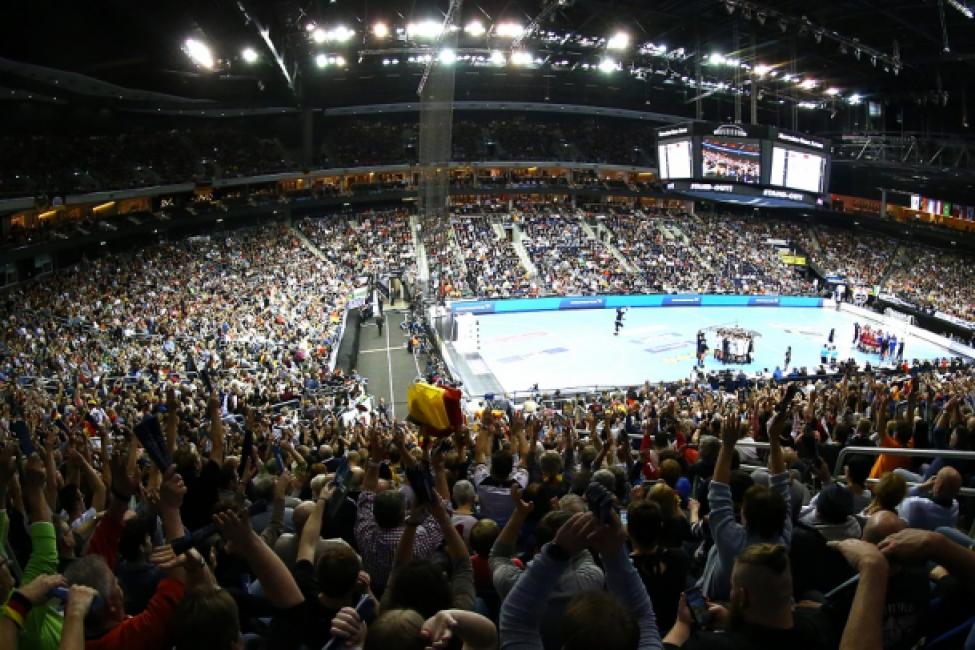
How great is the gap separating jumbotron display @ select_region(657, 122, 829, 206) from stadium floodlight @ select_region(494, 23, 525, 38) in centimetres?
1208

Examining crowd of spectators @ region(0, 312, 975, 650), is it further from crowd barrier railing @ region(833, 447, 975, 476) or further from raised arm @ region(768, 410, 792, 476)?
crowd barrier railing @ region(833, 447, 975, 476)

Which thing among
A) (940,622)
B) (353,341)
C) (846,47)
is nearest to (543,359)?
(353,341)

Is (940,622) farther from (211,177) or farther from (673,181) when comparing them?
(211,177)

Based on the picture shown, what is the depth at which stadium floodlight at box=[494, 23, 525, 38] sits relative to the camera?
39.7m

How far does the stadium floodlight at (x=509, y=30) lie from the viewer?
39688 millimetres

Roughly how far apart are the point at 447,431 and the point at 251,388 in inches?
661

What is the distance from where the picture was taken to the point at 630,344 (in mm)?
37406

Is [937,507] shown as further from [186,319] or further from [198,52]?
[198,52]

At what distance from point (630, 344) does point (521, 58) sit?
65.3 ft

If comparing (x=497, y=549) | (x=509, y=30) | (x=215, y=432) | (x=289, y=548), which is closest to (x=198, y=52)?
(x=509, y=30)

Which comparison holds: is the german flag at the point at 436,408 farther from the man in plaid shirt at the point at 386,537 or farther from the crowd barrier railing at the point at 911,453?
the man in plaid shirt at the point at 386,537

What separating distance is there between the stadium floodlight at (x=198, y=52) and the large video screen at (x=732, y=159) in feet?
73.4

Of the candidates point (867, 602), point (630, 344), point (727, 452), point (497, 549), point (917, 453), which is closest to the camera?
point (867, 602)

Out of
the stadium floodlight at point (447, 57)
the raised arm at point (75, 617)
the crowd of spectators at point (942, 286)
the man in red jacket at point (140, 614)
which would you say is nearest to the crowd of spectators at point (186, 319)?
the stadium floodlight at point (447, 57)
